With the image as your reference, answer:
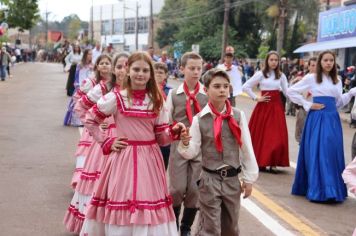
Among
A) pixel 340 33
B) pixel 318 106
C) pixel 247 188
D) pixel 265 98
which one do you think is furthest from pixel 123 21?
pixel 247 188

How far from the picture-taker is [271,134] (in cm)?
1012

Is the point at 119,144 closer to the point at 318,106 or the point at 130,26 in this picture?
the point at 318,106

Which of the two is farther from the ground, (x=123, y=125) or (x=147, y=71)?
(x=147, y=71)

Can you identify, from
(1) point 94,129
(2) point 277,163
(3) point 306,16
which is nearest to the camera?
(1) point 94,129

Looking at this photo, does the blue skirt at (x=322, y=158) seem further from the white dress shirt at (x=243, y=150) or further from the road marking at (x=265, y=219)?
the white dress shirt at (x=243, y=150)

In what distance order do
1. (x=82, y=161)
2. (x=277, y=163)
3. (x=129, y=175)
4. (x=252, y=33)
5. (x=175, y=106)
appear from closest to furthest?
(x=129, y=175), (x=175, y=106), (x=82, y=161), (x=277, y=163), (x=252, y=33)

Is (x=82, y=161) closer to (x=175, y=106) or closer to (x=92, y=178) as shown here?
(x=92, y=178)

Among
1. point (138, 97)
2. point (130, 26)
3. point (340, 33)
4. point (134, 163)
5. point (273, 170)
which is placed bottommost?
point (273, 170)

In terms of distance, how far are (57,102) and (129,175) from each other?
17281 mm

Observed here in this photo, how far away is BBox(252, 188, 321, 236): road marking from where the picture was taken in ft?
21.7

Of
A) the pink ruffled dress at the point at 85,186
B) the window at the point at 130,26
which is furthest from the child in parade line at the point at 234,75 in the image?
the window at the point at 130,26

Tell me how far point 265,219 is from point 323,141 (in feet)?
5.74

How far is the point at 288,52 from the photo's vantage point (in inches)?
1859

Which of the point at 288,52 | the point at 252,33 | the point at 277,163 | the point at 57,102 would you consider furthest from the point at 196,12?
the point at 277,163
